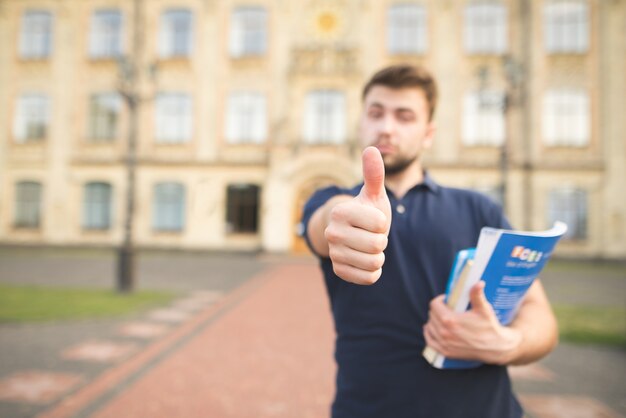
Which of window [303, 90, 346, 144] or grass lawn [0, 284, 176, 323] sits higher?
window [303, 90, 346, 144]

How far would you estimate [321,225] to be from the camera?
4.65 ft

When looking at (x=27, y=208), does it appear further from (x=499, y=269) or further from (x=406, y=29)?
(x=499, y=269)

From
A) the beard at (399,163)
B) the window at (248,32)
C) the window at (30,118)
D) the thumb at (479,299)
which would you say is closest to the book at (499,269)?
the thumb at (479,299)

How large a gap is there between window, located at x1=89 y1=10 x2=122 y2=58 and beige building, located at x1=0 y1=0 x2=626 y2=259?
6 cm

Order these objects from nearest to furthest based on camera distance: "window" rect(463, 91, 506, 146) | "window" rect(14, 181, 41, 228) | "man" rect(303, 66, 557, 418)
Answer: "man" rect(303, 66, 557, 418)
"window" rect(463, 91, 506, 146)
"window" rect(14, 181, 41, 228)

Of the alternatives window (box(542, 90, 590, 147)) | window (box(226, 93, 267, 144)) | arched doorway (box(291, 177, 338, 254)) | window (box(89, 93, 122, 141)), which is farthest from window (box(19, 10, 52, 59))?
window (box(542, 90, 590, 147))

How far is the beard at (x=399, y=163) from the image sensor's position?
1.44m

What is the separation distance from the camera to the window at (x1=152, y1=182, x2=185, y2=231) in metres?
15.7

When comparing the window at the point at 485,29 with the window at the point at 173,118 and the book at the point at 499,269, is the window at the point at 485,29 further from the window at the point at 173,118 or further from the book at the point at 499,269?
the book at the point at 499,269

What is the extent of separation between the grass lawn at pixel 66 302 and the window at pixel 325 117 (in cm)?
933

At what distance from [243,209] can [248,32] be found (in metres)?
7.43

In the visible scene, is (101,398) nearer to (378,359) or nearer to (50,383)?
(50,383)

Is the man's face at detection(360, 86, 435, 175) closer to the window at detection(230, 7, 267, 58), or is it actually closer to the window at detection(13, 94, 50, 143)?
the window at detection(230, 7, 267, 58)

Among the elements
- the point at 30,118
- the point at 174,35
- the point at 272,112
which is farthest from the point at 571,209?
the point at 30,118
